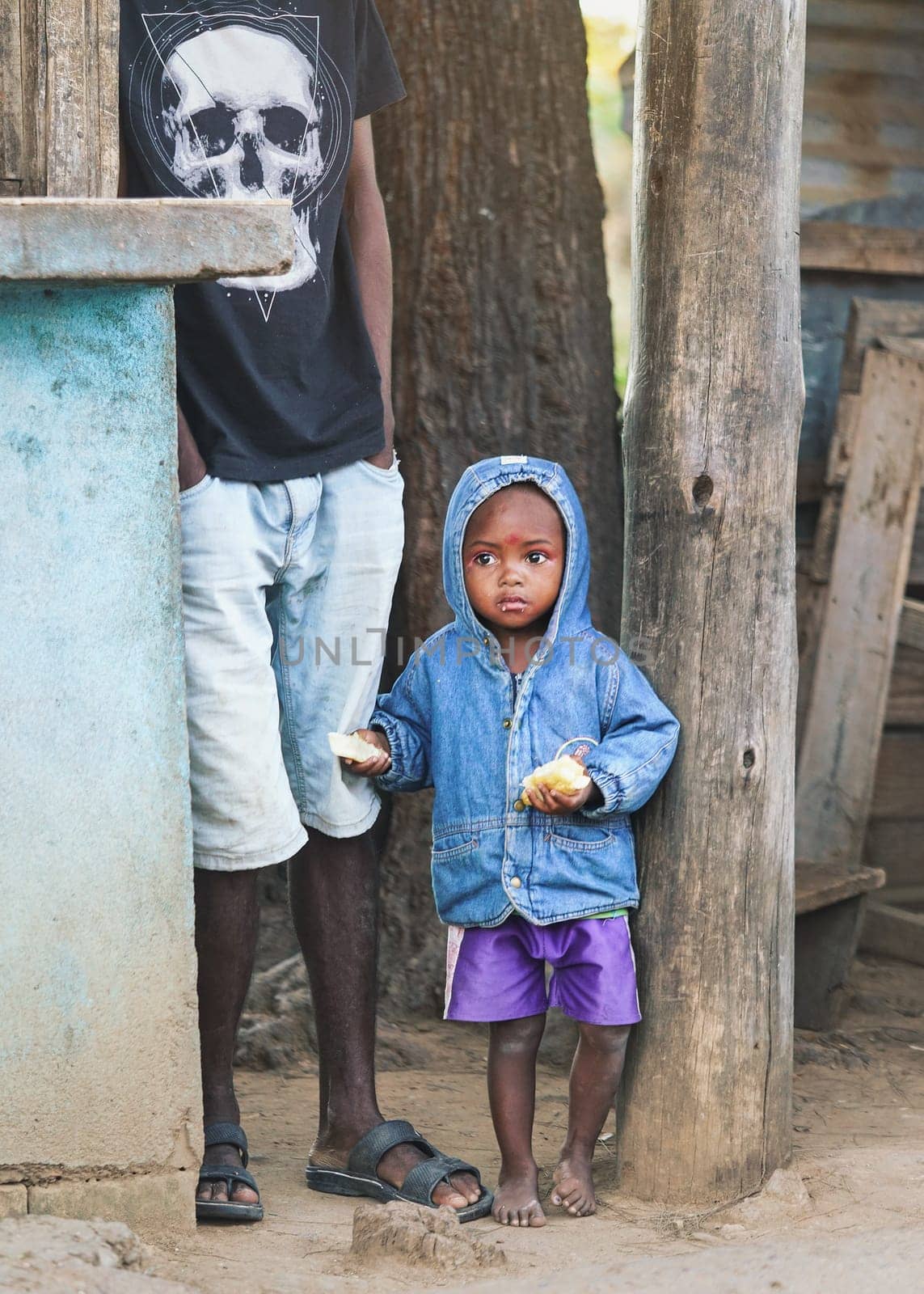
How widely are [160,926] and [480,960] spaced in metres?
0.64

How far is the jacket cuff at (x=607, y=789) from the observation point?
9.17 feet

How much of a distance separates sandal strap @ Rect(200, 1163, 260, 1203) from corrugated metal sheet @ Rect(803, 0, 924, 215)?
385 centimetres

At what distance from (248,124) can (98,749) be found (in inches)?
47.1

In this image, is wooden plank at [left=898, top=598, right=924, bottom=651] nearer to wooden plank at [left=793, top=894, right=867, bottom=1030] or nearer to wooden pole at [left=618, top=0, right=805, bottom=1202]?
wooden plank at [left=793, top=894, right=867, bottom=1030]

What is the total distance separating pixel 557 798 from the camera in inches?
109

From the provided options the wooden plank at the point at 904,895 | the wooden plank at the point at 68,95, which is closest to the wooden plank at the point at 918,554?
the wooden plank at the point at 904,895

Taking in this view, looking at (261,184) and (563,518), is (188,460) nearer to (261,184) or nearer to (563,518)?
(261,184)

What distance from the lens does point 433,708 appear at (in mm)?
3016

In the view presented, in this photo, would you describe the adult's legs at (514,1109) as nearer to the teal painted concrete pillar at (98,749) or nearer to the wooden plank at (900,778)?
the teal painted concrete pillar at (98,749)

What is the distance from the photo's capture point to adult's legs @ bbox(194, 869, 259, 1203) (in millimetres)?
2814

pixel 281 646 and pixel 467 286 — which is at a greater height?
pixel 467 286

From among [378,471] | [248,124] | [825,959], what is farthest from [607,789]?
[825,959]

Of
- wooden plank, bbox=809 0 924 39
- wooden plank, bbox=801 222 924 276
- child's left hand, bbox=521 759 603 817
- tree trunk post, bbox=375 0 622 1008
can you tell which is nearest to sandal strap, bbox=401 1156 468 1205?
child's left hand, bbox=521 759 603 817

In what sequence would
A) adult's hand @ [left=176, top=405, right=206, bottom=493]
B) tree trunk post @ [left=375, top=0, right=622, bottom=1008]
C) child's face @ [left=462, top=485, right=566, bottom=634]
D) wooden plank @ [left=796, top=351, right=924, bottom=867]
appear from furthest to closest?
wooden plank @ [left=796, top=351, right=924, bottom=867] < tree trunk post @ [left=375, top=0, right=622, bottom=1008] < child's face @ [left=462, top=485, right=566, bottom=634] < adult's hand @ [left=176, top=405, right=206, bottom=493]
